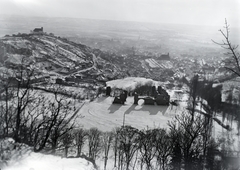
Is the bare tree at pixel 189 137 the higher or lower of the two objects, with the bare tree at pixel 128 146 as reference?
higher

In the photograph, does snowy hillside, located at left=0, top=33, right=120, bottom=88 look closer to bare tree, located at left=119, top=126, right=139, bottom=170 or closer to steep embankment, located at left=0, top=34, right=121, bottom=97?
steep embankment, located at left=0, top=34, right=121, bottom=97

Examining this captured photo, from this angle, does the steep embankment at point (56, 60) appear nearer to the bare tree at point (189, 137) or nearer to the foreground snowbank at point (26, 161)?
the bare tree at point (189, 137)

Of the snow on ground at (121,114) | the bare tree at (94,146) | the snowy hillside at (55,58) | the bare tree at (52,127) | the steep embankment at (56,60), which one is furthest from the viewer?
the snowy hillside at (55,58)

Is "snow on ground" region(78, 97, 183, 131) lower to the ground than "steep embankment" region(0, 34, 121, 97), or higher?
lower

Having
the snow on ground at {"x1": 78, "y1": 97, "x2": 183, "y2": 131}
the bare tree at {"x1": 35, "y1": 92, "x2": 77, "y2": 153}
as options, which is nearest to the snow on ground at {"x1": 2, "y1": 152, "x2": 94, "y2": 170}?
the bare tree at {"x1": 35, "y1": 92, "x2": 77, "y2": 153}

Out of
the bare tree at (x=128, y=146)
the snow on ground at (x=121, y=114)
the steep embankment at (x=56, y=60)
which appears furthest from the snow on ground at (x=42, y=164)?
the steep embankment at (x=56, y=60)

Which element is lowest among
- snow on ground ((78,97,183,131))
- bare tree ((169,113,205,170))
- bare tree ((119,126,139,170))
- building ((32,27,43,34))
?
snow on ground ((78,97,183,131))

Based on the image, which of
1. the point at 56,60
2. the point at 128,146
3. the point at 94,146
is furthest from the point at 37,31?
the point at 128,146

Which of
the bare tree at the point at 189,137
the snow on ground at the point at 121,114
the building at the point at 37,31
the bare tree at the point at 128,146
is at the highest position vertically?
the building at the point at 37,31

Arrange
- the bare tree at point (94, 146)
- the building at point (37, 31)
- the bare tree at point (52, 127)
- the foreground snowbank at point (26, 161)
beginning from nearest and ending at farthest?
1. the foreground snowbank at point (26, 161)
2. the bare tree at point (52, 127)
3. the bare tree at point (94, 146)
4. the building at point (37, 31)
